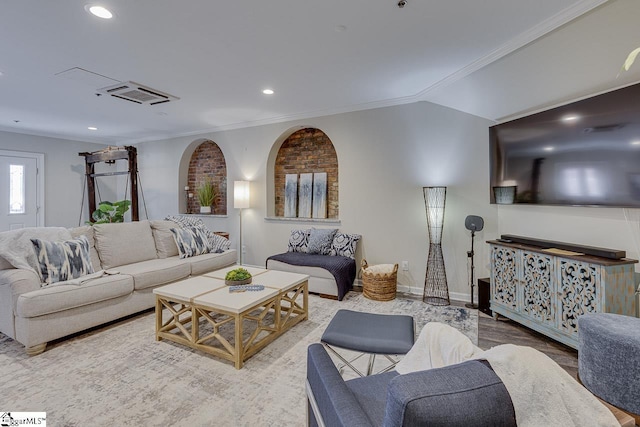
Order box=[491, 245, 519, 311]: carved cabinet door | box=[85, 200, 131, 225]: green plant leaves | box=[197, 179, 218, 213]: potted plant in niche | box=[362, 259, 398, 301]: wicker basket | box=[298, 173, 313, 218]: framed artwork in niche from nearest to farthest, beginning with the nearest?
box=[491, 245, 519, 311]: carved cabinet door → box=[362, 259, 398, 301]: wicker basket → box=[298, 173, 313, 218]: framed artwork in niche → box=[85, 200, 131, 225]: green plant leaves → box=[197, 179, 218, 213]: potted plant in niche

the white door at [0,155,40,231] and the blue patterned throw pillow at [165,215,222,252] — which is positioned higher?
the white door at [0,155,40,231]

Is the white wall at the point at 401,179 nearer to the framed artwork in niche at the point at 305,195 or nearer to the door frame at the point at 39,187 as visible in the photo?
the framed artwork in niche at the point at 305,195

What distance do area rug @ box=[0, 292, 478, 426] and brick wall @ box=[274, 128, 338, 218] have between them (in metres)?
2.53

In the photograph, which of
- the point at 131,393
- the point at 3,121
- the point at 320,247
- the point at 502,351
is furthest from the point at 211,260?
the point at 3,121

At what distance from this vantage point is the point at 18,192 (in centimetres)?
577

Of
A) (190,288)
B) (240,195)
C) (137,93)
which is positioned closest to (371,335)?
(190,288)

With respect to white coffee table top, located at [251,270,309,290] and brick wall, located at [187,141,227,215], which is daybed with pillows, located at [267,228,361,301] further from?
brick wall, located at [187,141,227,215]

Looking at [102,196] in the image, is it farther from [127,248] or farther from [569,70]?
[569,70]

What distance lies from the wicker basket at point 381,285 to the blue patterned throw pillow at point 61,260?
309 centimetres

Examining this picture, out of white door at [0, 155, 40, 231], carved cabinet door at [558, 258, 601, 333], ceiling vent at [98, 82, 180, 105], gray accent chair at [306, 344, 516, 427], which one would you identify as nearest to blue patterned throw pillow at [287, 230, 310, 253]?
ceiling vent at [98, 82, 180, 105]

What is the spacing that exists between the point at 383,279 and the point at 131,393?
109 inches

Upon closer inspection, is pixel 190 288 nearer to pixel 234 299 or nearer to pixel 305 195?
pixel 234 299

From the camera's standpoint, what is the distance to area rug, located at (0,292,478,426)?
178 centimetres
